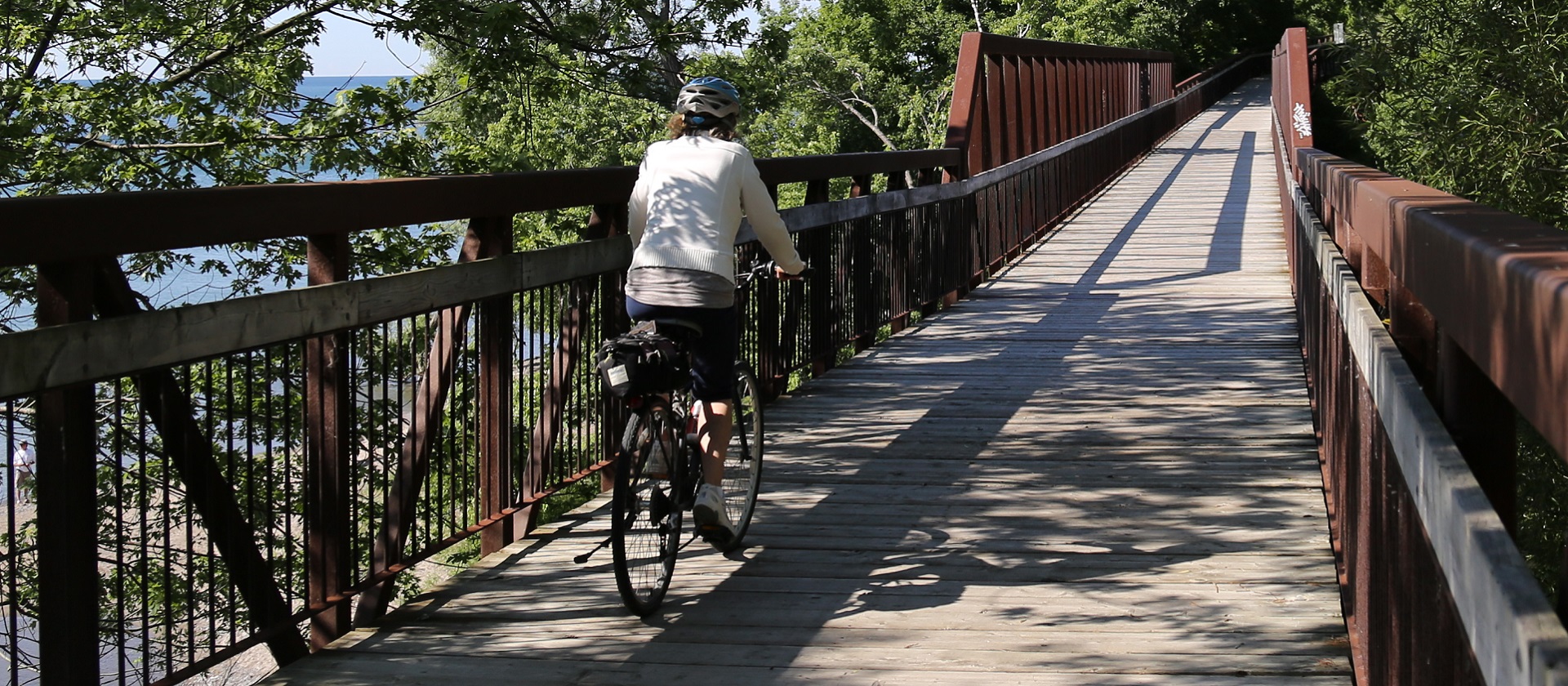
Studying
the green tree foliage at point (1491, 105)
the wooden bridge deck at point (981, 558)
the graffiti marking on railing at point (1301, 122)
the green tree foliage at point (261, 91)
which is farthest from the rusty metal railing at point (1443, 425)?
the green tree foliage at point (1491, 105)

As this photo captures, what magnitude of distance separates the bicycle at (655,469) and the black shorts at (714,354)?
4 centimetres

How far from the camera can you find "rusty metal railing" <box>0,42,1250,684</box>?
3.31 metres

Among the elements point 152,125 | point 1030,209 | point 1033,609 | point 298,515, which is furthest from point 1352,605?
point 1030,209

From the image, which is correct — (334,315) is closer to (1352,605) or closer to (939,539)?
(939,539)

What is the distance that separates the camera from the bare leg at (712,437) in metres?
5.14

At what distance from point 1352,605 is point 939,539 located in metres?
1.61

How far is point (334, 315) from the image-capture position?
14.1 ft

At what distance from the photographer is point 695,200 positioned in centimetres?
495

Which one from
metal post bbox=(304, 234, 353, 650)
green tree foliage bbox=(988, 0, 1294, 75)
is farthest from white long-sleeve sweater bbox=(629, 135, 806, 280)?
green tree foliage bbox=(988, 0, 1294, 75)

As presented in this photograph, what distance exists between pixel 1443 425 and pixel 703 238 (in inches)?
105

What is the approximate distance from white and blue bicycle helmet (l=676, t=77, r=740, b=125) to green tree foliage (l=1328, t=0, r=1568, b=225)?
1045 centimetres

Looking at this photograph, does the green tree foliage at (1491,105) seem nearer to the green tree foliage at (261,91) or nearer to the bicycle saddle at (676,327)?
the green tree foliage at (261,91)

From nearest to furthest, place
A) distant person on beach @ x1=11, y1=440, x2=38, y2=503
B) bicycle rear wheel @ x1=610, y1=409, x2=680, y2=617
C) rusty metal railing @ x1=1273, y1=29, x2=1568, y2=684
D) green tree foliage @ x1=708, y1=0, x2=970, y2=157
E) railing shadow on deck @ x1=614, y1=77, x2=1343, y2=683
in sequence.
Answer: rusty metal railing @ x1=1273, y1=29, x2=1568, y2=684
distant person on beach @ x1=11, y1=440, x2=38, y2=503
bicycle rear wheel @ x1=610, y1=409, x2=680, y2=617
railing shadow on deck @ x1=614, y1=77, x2=1343, y2=683
green tree foliage @ x1=708, y1=0, x2=970, y2=157

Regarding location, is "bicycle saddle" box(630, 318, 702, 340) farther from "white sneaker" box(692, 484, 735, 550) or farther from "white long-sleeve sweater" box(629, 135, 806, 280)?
"white sneaker" box(692, 484, 735, 550)
